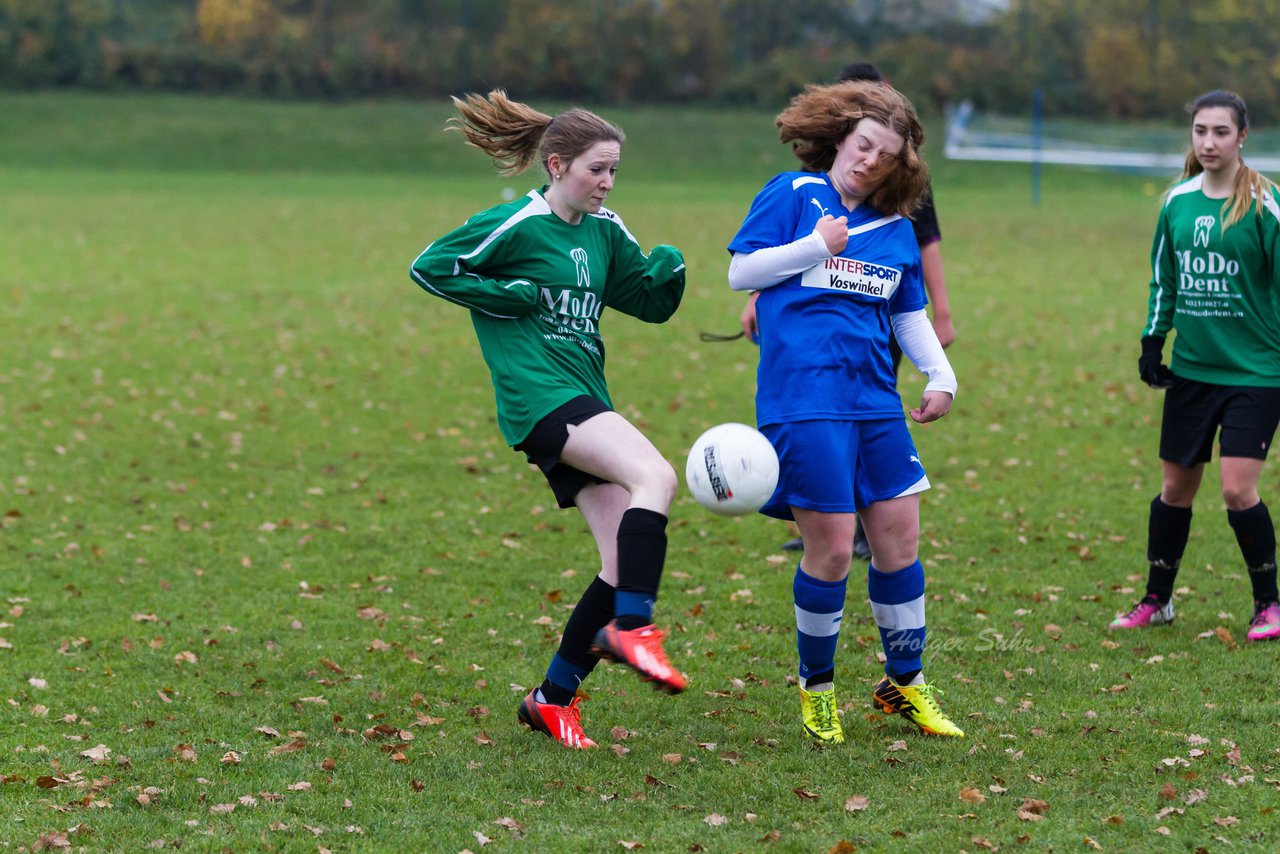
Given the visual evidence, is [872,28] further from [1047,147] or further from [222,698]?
[222,698]

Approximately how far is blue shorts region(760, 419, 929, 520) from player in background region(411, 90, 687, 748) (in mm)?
385

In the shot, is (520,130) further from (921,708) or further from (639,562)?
(921,708)

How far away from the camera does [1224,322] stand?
19.9 feet

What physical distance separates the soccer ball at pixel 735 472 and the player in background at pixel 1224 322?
2.43 metres

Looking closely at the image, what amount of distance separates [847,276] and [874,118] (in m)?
0.52

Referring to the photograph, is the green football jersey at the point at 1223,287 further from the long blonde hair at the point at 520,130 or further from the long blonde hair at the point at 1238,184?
the long blonde hair at the point at 520,130

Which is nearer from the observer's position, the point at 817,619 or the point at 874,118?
the point at 874,118

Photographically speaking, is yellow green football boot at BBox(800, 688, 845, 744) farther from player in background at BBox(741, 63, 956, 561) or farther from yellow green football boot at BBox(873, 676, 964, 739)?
player in background at BBox(741, 63, 956, 561)

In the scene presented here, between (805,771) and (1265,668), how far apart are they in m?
2.31

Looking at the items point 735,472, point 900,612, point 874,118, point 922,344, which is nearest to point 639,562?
point 735,472

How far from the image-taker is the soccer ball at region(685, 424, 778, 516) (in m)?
4.43

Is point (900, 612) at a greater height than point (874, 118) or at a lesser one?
lesser

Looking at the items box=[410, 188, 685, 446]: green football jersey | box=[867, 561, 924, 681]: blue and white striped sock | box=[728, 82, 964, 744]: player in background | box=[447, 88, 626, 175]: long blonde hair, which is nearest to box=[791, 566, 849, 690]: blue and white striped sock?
box=[728, 82, 964, 744]: player in background

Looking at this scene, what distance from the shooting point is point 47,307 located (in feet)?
56.3
